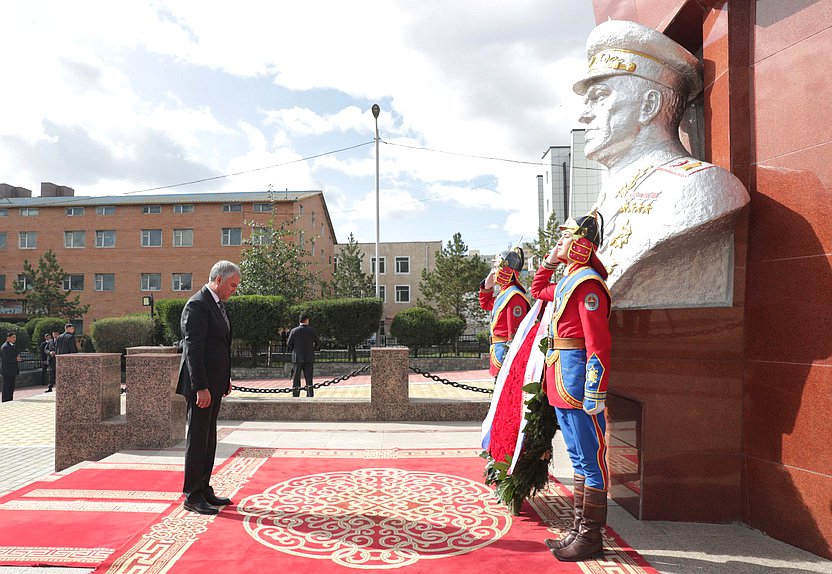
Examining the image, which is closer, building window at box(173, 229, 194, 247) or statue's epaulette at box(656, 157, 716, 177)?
statue's epaulette at box(656, 157, 716, 177)

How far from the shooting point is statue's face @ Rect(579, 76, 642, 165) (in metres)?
4.58

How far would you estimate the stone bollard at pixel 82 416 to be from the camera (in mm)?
6680

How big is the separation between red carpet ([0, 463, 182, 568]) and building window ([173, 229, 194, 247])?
34.4 metres

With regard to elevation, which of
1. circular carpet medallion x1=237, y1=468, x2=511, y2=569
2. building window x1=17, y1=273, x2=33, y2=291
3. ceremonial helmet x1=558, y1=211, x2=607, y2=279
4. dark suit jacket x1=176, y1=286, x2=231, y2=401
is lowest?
circular carpet medallion x1=237, y1=468, x2=511, y2=569

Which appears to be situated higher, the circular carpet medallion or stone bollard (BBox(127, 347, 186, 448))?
stone bollard (BBox(127, 347, 186, 448))

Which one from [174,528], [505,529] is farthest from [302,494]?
[505,529]

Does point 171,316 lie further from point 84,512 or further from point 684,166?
point 684,166

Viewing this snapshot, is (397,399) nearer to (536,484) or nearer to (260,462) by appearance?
(260,462)

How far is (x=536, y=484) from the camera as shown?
4203 mm

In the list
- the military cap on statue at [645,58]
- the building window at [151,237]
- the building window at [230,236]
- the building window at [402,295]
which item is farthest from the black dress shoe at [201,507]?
the building window at [402,295]

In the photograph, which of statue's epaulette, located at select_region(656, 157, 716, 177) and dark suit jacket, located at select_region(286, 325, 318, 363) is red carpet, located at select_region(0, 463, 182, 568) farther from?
dark suit jacket, located at select_region(286, 325, 318, 363)

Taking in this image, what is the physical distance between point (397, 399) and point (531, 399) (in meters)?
4.81

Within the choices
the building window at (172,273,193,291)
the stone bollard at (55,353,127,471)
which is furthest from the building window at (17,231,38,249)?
the stone bollard at (55,353,127,471)

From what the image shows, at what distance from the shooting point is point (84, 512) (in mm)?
4289
